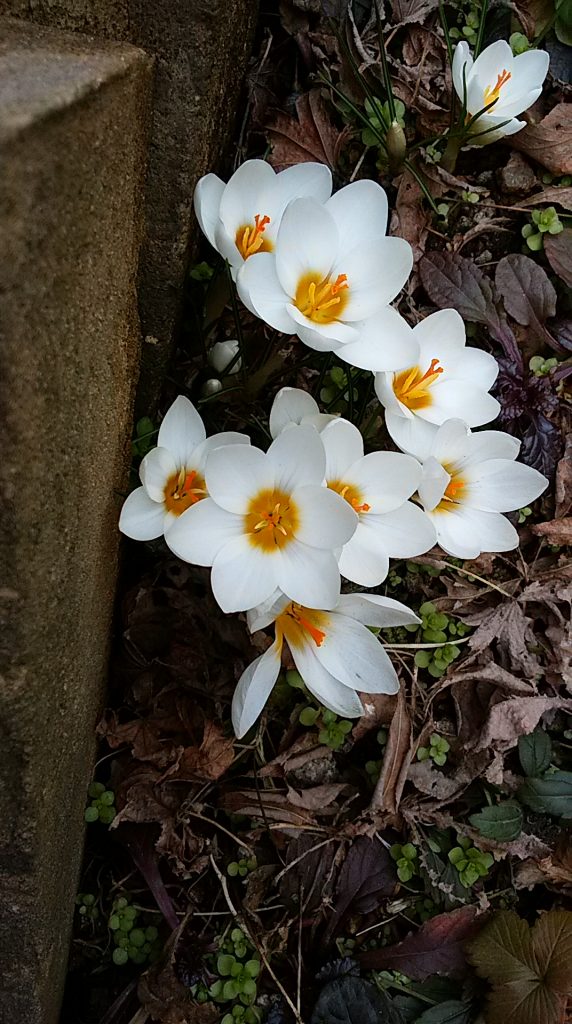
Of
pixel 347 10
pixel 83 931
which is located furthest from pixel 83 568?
pixel 347 10

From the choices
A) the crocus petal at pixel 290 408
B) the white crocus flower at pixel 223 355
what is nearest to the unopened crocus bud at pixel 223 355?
the white crocus flower at pixel 223 355

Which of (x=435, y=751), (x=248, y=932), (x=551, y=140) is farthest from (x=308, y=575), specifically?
(x=551, y=140)

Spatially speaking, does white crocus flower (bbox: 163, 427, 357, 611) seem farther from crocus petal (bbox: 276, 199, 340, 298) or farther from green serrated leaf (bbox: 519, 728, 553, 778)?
green serrated leaf (bbox: 519, 728, 553, 778)

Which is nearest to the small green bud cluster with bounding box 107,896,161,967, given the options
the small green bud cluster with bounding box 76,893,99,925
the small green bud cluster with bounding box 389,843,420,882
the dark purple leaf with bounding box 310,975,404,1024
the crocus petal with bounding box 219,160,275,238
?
the small green bud cluster with bounding box 76,893,99,925

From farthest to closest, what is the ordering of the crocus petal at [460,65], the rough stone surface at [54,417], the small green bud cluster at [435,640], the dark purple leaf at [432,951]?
the small green bud cluster at [435,640] → the dark purple leaf at [432,951] → the crocus petal at [460,65] → the rough stone surface at [54,417]

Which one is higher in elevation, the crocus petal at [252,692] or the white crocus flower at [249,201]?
the white crocus flower at [249,201]

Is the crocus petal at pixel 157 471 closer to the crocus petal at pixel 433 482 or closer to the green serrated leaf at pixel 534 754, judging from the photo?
the crocus petal at pixel 433 482
